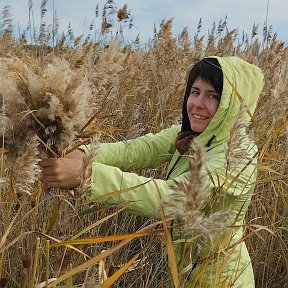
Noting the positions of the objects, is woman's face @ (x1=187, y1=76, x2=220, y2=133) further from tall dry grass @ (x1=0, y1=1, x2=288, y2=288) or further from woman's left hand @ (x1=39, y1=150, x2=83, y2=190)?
woman's left hand @ (x1=39, y1=150, x2=83, y2=190)

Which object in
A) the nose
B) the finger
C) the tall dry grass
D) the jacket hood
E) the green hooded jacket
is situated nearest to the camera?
the tall dry grass

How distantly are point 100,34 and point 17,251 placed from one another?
2.26 m

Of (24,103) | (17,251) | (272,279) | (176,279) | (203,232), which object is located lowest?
(272,279)

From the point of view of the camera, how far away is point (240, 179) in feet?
5.78

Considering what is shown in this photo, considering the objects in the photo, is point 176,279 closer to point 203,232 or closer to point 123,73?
point 203,232

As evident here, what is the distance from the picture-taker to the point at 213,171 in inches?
67.4

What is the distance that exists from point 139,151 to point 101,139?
1.06ft

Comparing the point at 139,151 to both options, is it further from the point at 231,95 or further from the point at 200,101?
the point at 231,95

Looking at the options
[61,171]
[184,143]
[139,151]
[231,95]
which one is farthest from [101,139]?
[61,171]

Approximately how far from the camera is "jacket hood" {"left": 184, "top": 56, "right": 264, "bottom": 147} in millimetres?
2123

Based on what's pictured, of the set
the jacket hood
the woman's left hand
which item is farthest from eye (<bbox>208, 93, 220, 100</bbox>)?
the woman's left hand

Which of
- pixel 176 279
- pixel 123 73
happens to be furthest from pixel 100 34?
pixel 176 279

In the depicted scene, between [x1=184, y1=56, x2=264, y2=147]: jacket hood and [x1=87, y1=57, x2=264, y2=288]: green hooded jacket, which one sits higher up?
[x1=184, y1=56, x2=264, y2=147]: jacket hood

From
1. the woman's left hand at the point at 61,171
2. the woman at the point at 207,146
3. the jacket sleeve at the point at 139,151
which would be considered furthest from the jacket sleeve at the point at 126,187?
Answer: the jacket sleeve at the point at 139,151
